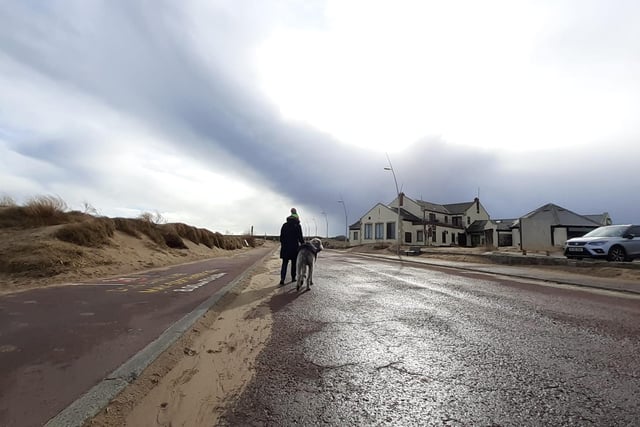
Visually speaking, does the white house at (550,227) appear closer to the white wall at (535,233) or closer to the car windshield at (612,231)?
the white wall at (535,233)

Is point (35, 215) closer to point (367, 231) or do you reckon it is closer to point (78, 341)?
point (78, 341)

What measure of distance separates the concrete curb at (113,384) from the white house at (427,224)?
48026mm

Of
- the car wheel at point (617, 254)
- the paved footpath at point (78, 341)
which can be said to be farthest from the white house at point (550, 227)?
the paved footpath at point (78, 341)

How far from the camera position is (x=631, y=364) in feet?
12.2

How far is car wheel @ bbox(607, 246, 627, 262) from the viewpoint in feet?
47.9

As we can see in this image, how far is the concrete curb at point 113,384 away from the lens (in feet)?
8.45

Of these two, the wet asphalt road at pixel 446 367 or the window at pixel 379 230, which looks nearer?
the wet asphalt road at pixel 446 367

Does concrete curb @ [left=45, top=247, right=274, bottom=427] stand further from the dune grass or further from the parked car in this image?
the parked car

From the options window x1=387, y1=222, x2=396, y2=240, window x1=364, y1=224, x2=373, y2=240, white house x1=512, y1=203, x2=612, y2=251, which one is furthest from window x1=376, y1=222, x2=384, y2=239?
white house x1=512, y1=203, x2=612, y2=251

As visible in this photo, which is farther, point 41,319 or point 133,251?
point 133,251

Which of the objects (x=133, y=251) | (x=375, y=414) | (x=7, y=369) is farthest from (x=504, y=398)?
(x=133, y=251)

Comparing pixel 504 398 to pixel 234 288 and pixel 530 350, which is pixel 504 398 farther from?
pixel 234 288

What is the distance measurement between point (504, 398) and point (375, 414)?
1138mm

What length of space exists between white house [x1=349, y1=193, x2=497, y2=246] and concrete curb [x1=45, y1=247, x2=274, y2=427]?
4803cm
